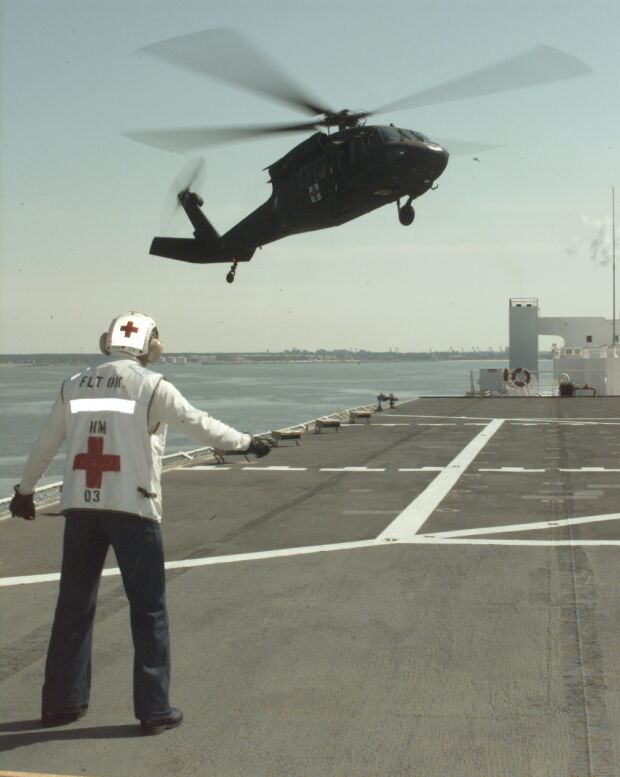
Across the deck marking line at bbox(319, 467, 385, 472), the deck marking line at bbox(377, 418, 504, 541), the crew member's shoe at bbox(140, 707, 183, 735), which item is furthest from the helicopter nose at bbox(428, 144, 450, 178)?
the crew member's shoe at bbox(140, 707, 183, 735)

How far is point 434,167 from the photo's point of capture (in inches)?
883

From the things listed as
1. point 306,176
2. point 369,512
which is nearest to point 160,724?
point 369,512


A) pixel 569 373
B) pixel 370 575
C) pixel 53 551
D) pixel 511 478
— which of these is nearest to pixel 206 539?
pixel 53 551

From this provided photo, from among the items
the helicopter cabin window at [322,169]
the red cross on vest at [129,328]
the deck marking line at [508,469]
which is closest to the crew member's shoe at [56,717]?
the red cross on vest at [129,328]

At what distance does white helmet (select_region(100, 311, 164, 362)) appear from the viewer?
5664mm

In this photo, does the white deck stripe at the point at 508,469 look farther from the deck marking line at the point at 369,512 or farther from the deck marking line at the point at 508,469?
the deck marking line at the point at 369,512

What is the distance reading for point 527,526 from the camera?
12.6 m

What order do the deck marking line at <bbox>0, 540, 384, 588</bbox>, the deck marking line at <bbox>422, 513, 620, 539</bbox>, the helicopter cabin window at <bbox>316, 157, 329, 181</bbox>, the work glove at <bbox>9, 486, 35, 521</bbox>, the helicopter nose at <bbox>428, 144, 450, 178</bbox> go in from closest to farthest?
the work glove at <bbox>9, 486, 35, 521</bbox> → the deck marking line at <bbox>0, 540, 384, 588</bbox> → the deck marking line at <bbox>422, 513, 620, 539</bbox> → the helicopter nose at <bbox>428, 144, 450, 178</bbox> → the helicopter cabin window at <bbox>316, 157, 329, 181</bbox>

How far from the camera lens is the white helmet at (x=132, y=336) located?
18.6 ft

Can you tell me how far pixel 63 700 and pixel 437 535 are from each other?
732 cm

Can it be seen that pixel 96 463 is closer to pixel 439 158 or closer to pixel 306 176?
pixel 439 158

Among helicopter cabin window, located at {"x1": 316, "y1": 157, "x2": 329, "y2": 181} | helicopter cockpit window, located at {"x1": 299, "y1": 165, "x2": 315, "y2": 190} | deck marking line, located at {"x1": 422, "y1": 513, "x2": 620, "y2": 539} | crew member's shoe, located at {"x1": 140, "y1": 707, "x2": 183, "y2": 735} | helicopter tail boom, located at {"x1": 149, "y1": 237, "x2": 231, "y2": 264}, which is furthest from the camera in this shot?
Result: helicopter tail boom, located at {"x1": 149, "y1": 237, "x2": 231, "y2": 264}

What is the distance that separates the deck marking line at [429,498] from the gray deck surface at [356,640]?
0.07 m

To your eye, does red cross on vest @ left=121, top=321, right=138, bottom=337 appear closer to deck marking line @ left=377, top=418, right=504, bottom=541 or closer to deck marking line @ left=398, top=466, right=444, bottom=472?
deck marking line @ left=377, top=418, right=504, bottom=541
